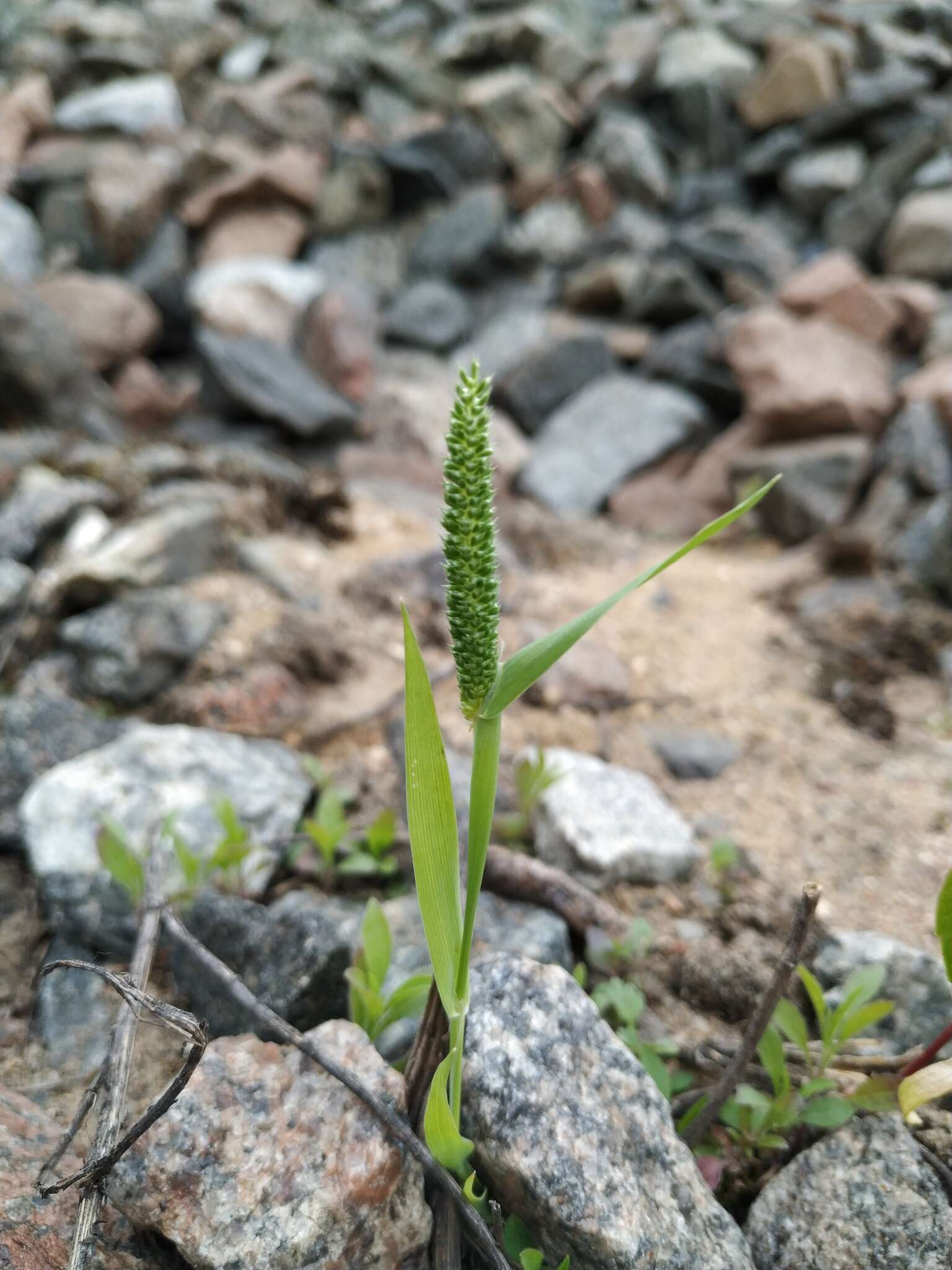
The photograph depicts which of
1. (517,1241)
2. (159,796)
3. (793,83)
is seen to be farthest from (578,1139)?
(793,83)

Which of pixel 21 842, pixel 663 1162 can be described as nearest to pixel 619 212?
pixel 21 842

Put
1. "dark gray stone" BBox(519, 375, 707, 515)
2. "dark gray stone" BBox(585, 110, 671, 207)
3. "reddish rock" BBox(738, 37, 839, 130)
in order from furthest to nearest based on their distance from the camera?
"dark gray stone" BBox(585, 110, 671, 207), "reddish rock" BBox(738, 37, 839, 130), "dark gray stone" BBox(519, 375, 707, 515)

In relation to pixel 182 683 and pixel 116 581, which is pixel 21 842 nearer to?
pixel 182 683

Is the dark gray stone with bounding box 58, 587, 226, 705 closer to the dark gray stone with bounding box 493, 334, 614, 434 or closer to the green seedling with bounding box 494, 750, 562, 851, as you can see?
the green seedling with bounding box 494, 750, 562, 851

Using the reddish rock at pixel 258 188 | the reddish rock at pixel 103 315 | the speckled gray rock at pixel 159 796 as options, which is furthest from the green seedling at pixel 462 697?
the reddish rock at pixel 258 188

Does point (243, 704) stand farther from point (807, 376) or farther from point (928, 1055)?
point (807, 376)

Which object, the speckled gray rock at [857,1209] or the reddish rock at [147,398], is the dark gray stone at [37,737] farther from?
the reddish rock at [147,398]

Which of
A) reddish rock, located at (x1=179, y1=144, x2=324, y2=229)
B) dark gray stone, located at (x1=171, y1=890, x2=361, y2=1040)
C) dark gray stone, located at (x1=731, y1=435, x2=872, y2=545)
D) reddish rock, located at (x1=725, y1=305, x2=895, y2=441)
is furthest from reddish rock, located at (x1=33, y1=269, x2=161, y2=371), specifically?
dark gray stone, located at (x1=171, y1=890, x2=361, y2=1040)
